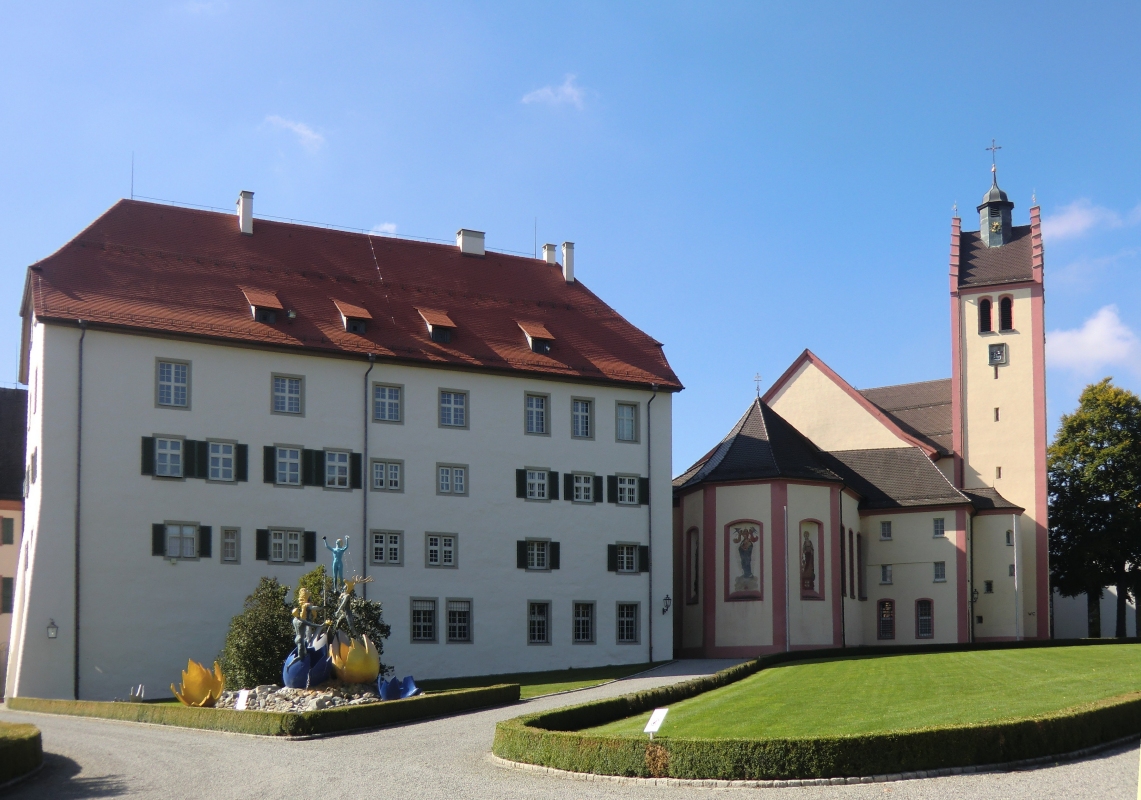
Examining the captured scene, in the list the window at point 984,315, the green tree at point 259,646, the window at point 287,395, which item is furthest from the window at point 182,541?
the window at point 984,315

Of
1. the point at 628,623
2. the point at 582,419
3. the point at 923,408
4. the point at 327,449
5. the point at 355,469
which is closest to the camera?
the point at 327,449

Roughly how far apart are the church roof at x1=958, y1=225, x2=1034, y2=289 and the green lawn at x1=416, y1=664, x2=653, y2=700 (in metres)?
27.2

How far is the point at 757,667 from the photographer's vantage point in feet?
116

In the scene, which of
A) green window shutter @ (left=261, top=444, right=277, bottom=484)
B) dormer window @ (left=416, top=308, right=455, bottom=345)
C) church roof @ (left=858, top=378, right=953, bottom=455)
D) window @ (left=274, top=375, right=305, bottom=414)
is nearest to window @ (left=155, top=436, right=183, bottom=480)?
green window shutter @ (left=261, top=444, right=277, bottom=484)

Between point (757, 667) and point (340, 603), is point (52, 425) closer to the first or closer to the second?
point (340, 603)

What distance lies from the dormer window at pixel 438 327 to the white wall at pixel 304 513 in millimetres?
1367

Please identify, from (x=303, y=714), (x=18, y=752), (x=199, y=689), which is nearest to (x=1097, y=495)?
(x=199, y=689)

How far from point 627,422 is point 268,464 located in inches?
501

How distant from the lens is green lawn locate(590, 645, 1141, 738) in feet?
68.4

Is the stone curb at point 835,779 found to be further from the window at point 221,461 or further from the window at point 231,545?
the window at point 221,461

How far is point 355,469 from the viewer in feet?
135

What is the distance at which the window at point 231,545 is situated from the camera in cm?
3869

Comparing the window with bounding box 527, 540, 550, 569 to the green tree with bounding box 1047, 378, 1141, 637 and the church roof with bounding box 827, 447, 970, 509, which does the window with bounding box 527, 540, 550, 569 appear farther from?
the green tree with bounding box 1047, 378, 1141, 637

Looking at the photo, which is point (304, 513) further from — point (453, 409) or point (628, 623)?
point (628, 623)
